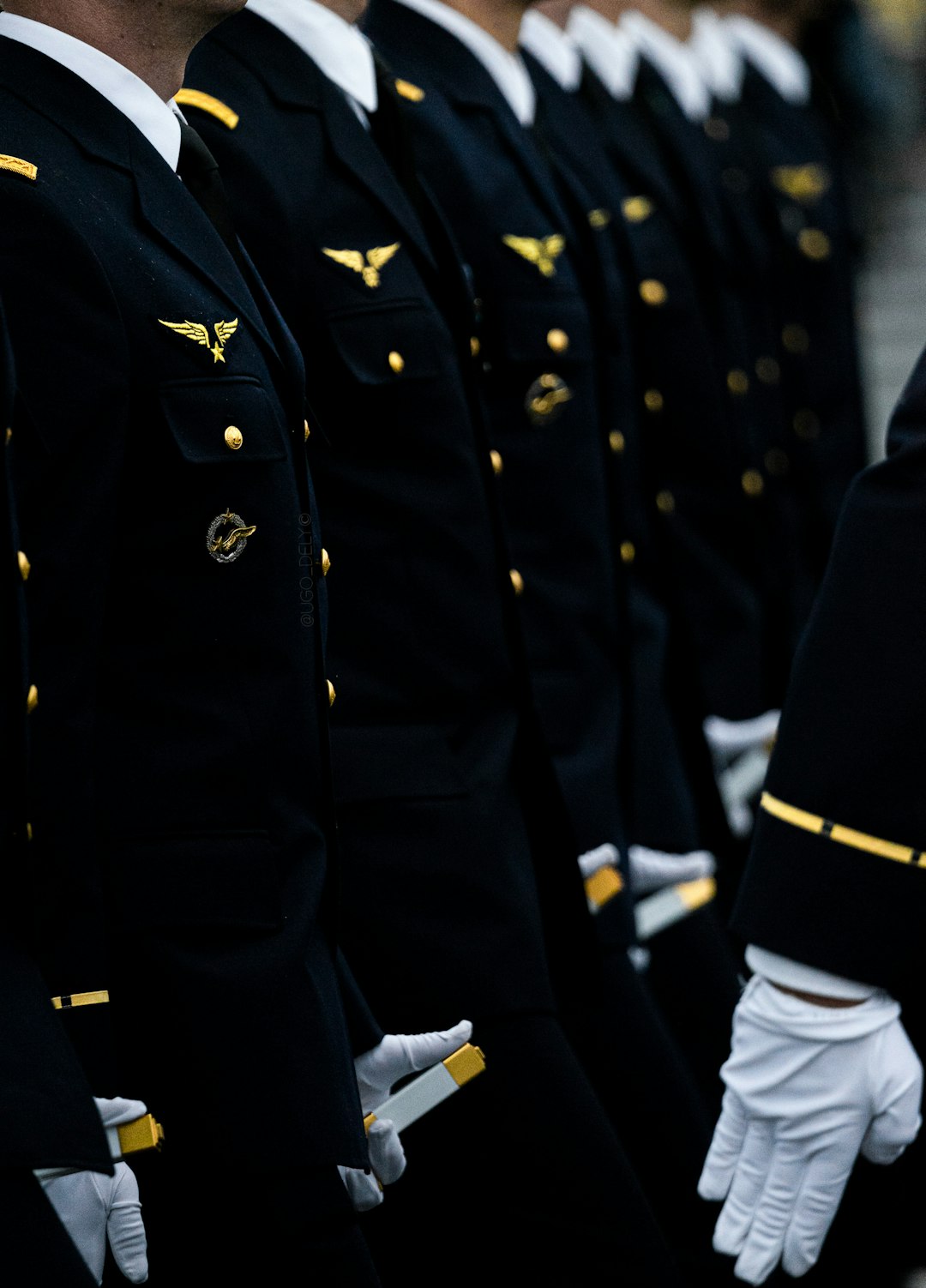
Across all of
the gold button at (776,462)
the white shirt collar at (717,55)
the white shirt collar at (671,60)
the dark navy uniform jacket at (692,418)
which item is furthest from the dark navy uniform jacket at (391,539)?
the white shirt collar at (717,55)

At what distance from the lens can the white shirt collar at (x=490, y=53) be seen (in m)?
3.51

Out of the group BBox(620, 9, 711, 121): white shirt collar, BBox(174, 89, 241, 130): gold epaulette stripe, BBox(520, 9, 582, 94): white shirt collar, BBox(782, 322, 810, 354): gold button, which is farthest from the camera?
BBox(782, 322, 810, 354): gold button

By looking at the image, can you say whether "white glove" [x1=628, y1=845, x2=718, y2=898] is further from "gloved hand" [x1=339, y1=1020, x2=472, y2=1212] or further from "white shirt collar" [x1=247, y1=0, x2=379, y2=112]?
"white shirt collar" [x1=247, y1=0, x2=379, y2=112]

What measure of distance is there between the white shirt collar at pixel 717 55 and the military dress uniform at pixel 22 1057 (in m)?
4.03

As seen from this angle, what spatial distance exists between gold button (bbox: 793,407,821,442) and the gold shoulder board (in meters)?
2.50

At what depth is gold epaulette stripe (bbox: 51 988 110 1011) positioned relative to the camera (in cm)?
215

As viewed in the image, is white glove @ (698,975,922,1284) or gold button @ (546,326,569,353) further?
gold button @ (546,326,569,353)

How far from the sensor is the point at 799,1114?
244 cm

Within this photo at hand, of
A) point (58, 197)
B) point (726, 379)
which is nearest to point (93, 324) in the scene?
point (58, 197)

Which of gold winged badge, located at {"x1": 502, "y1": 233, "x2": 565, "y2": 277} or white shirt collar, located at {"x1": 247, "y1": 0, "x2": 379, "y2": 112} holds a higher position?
white shirt collar, located at {"x1": 247, "y1": 0, "x2": 379, "y2": 112}

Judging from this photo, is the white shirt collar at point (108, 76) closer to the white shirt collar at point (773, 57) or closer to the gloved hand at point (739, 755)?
the gloved hand at point (739, 755)

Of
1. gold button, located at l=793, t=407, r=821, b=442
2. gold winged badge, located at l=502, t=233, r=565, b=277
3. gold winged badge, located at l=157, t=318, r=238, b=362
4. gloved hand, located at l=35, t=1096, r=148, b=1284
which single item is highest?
gold winged badge, located at l=157, t=318, r=238, b=362

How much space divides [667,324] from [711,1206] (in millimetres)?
1772

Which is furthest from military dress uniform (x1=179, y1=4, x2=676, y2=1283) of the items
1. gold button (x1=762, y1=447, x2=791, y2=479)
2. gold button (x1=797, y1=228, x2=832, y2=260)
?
gold button (x1=797, y1=228, x2=832, y2=260)
